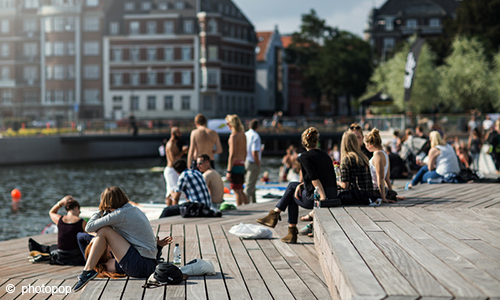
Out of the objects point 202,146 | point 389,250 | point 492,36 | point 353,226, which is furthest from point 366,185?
point 492,36

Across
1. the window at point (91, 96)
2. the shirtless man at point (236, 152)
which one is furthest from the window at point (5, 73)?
the shirtless man at point (236, 152)

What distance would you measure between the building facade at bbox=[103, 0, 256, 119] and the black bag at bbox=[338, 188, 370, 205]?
215 feet

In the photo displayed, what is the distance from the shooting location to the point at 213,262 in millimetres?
6684

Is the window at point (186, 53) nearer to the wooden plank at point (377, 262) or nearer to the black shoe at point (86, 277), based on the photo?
the wooden plank at point (377, 262)

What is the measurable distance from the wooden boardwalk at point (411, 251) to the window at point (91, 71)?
71565 mm

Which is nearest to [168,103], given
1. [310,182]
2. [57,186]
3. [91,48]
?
[91,48]

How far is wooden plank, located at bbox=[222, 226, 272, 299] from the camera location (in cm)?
544

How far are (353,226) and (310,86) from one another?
256ft

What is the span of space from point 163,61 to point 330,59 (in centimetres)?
2053

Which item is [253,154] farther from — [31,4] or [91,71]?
[31,4]

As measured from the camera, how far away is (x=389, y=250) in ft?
17.5

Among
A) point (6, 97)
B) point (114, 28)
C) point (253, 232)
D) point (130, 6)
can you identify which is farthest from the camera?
point (6, 97)

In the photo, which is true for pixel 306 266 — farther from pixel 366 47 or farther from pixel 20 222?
pixel 366 47

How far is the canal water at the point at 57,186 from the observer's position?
63.6ft
